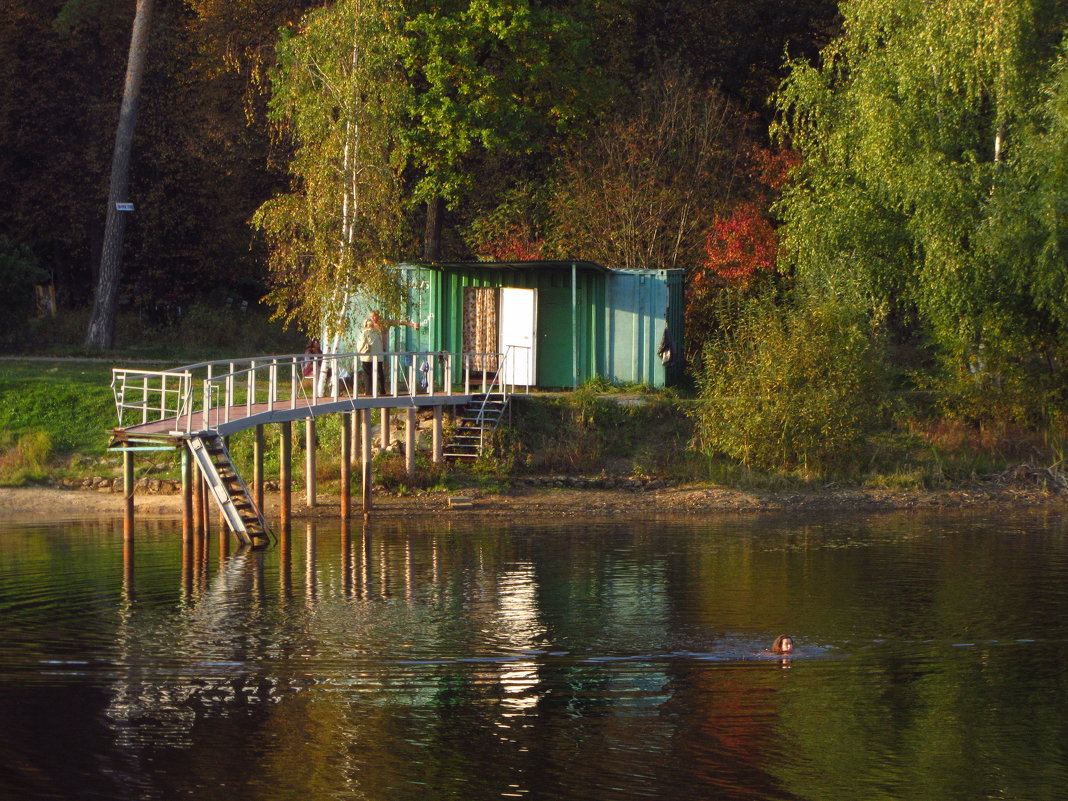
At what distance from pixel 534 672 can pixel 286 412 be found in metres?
11.0

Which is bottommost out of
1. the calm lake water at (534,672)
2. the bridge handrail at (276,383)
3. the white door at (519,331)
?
the calm lake water at (534,672)

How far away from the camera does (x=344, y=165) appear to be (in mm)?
30844

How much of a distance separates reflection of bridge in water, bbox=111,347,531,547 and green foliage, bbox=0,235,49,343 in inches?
249

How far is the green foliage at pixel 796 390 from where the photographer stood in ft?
102

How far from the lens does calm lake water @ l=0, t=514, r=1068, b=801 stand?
45.0ft

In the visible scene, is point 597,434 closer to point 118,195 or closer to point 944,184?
point 944,184

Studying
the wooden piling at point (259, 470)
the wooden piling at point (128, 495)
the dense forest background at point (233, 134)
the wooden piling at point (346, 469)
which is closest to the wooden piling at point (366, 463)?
the wooden piling at point (346, 469)

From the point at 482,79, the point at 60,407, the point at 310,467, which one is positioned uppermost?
the point at 482,79

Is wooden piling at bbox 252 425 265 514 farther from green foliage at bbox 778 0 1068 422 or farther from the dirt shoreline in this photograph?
green foliage at bbox 778 0 1068 422

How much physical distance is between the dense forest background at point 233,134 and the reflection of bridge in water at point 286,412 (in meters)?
6.92

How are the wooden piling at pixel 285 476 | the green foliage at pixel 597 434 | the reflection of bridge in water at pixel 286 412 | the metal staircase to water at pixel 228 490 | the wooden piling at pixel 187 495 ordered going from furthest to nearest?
the green foliage at pixel 597 434 < the wooden piling at pixel 285 476 < the wooden piling at pixel 187 495 < the reflection of bridge in water at pixel 286 412 < the metal staircase to water at pixel 228 490

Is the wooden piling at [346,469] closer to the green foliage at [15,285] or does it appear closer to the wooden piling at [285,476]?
the wooden piling at [285,476]

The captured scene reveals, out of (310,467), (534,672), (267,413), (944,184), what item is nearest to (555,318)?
(310,467)

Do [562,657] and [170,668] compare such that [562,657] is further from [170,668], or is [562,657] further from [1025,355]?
Answer: [1025,355]
